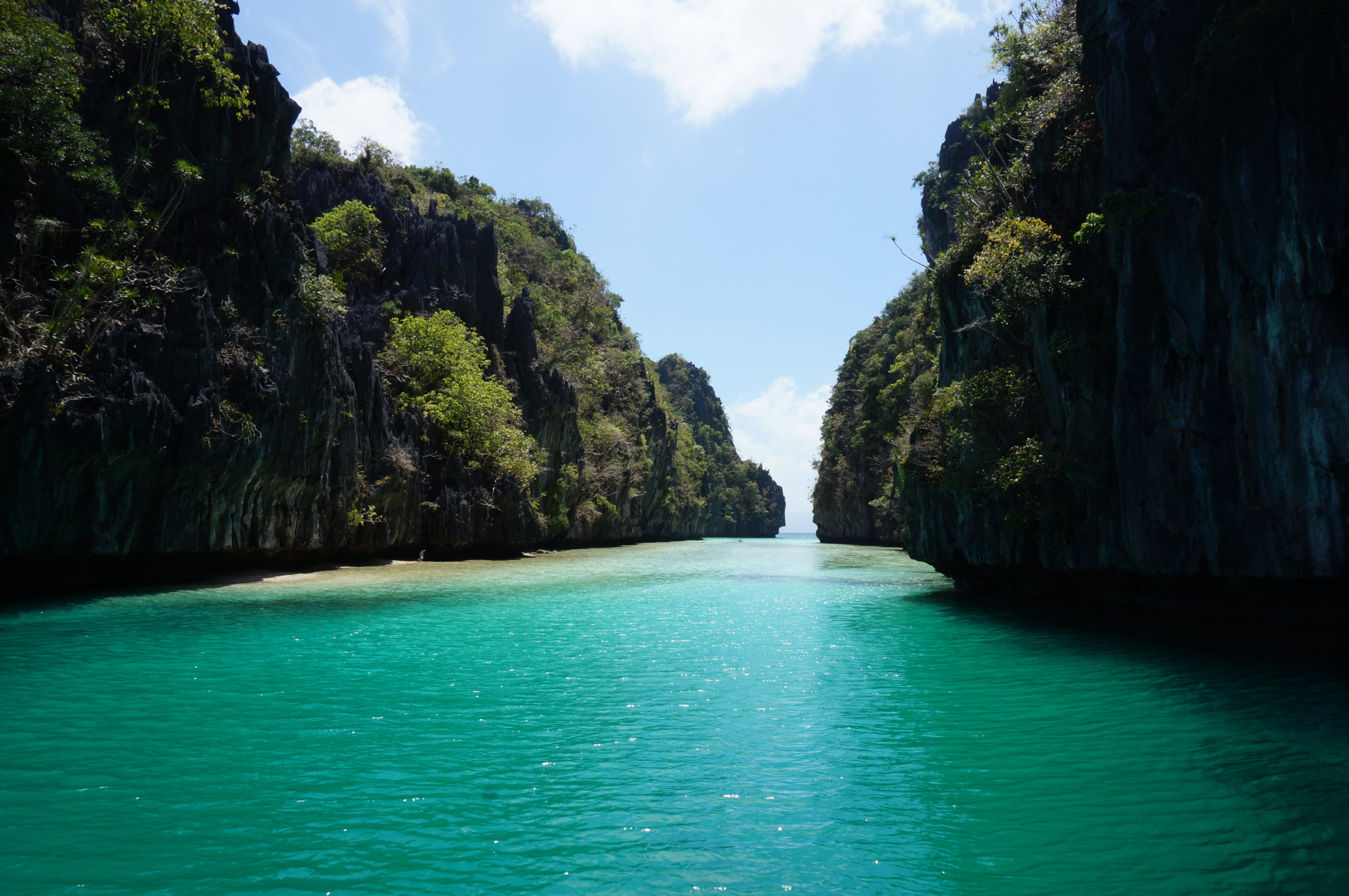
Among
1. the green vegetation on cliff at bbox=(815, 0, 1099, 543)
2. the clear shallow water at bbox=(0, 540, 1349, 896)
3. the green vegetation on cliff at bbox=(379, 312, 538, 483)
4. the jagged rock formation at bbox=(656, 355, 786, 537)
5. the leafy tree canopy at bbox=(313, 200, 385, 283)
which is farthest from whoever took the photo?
the jagged rock formation at bbox=(656, 355, 786, 537)

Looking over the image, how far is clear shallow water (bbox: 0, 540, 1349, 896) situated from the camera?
5.44 m

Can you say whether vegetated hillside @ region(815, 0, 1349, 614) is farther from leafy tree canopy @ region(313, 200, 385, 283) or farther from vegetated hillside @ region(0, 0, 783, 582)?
leafy tree canopy @ region(313, 200, 385, 283)

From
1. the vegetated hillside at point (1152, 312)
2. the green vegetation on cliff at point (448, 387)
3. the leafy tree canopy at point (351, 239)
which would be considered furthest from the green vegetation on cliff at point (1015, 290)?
the leafy tree canopy at point (351, 239)

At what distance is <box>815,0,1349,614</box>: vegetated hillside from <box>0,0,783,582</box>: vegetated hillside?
851 inches

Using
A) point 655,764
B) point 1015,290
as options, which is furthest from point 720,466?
point 655,764

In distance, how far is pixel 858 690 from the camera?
1103 cm

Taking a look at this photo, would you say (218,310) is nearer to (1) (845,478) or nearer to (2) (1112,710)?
(2) (1112,710)

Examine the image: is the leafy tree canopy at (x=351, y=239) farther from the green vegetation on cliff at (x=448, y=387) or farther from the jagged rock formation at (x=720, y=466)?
the jagged rock formation at (x=720, y=466)

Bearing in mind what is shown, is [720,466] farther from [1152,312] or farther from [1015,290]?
[1152,312]

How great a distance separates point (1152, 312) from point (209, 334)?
2455 centimetres

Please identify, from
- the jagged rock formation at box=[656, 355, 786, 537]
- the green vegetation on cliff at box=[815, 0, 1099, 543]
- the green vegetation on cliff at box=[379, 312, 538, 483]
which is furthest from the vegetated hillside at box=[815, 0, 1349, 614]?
the jagged rock formation at box=[656, 355, 786, 537]

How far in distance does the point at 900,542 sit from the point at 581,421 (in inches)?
1118

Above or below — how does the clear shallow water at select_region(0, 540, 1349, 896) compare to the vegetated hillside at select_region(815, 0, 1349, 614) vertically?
below

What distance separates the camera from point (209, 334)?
70.8ft
